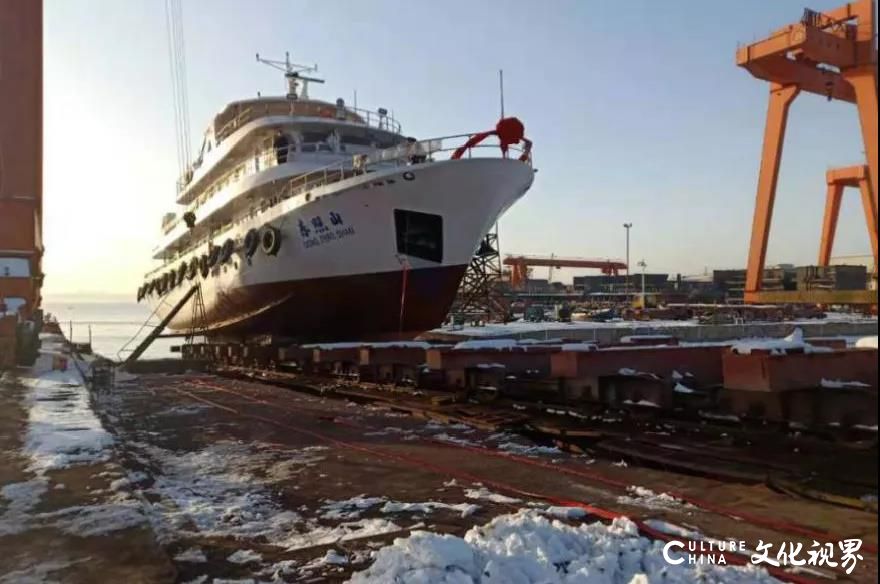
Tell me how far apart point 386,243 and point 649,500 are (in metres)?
11.4

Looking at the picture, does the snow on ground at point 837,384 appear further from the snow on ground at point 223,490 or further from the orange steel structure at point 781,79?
the orange steel structure at point 781,79

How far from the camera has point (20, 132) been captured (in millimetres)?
21891

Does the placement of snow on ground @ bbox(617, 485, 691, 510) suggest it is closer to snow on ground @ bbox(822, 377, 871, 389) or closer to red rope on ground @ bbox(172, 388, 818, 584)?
red rope on ground @ bbox(172, 388, 818, 584)

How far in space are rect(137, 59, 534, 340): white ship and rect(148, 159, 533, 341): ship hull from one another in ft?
0.09

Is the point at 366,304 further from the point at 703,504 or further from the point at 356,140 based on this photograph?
the point at 703,504

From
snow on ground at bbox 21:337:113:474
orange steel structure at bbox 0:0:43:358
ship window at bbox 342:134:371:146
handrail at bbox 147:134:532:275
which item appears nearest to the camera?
snow on ground at bbox 21:337:113:474

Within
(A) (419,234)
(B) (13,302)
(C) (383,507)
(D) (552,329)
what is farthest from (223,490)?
(B) (13,302)

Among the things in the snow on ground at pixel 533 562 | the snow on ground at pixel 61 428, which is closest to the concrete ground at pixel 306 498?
the snow on ground at pixel 61 428

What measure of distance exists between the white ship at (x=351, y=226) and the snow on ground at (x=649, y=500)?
36.0 feet

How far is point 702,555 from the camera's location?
4102 mm

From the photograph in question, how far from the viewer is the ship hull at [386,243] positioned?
15984mm

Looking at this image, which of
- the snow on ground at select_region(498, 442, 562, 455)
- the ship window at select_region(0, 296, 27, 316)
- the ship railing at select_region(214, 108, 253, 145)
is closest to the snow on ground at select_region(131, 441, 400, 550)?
the snow on ground at select_region(498, 442, 562, 455)

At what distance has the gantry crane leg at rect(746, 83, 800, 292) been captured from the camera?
98.9ft

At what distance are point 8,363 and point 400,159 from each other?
34.7 feet
